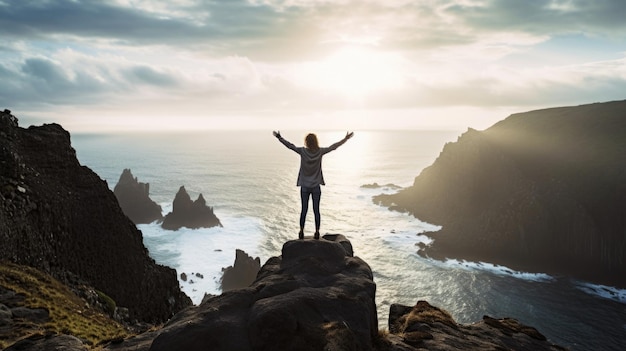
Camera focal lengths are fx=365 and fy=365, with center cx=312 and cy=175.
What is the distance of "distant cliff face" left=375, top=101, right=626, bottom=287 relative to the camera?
327ft

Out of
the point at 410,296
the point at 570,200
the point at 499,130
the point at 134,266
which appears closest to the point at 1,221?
the point at 134,266

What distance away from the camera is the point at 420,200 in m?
155

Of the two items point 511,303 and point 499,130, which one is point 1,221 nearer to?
point 511,303

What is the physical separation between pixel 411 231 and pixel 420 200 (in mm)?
33151

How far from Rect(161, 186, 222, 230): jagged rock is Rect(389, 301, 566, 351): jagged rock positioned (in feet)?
397

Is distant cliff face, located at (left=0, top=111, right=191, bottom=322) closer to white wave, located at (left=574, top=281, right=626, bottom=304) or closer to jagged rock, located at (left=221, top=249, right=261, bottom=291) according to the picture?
jagged rock, located at (left=221, top=249, right=261, bottom=291)

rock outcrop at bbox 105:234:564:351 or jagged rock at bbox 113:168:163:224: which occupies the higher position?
rock outcrop at bbox 105:234:564:351

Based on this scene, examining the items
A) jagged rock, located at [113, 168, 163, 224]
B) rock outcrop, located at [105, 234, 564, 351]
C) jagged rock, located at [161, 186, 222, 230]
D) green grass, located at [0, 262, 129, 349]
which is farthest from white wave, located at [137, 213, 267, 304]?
rock outcrop, located at [105, 234, 564, 351]

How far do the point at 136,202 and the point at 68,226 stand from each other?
11977 centimetres

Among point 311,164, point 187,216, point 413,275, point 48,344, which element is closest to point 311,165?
point 311,164

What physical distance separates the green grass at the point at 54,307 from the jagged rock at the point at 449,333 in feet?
43.1

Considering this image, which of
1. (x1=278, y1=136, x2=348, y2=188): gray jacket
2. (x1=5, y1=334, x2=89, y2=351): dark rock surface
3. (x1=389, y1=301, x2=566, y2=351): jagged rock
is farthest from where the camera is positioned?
(x1=278, y1=136, x2=348, y2=188): gray jacket

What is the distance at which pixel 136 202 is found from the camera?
14238cm

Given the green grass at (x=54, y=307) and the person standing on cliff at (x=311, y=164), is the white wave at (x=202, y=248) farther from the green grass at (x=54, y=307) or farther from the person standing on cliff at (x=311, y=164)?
the person standing on cliff at (x=311, y=164)
